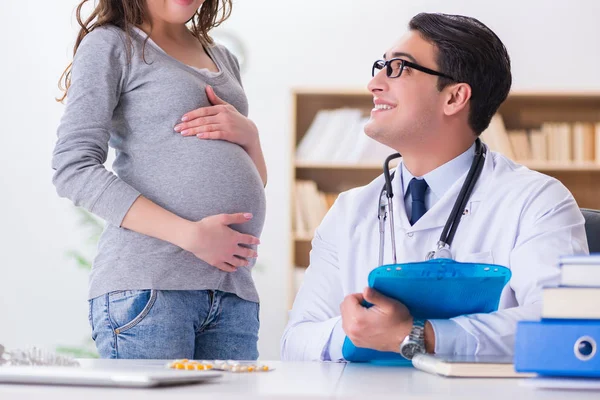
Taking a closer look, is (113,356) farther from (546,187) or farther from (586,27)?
(586,27)

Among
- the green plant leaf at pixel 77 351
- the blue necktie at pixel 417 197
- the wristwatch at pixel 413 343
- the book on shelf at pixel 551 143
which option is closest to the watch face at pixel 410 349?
the wristwatch at pixel 413 343

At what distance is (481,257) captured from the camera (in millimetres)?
1618

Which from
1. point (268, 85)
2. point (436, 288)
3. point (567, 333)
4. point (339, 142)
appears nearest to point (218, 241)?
point (436, 288)

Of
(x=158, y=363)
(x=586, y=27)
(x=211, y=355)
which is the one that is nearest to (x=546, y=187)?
(x=211, y=355)

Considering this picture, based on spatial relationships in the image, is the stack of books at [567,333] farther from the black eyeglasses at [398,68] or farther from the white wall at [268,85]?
the white wall at [268,85]

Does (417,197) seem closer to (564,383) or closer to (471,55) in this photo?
(471,55)

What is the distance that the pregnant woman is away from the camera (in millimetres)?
1661

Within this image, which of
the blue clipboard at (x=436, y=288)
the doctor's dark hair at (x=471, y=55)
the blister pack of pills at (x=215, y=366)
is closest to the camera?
the blister pack of pills at (x=215, y=366)

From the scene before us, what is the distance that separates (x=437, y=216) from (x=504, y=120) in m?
2.98

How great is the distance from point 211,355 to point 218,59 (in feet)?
2.47

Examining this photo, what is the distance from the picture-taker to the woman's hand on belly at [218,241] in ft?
5.43

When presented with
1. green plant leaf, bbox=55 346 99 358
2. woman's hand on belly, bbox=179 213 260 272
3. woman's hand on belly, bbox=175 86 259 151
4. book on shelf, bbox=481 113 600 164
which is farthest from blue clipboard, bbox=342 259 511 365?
green plant leaf, bbox=55 346 99 358

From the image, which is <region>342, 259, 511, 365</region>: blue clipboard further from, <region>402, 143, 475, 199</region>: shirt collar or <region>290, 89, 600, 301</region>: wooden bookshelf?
<region>290, 89, 600, 301</region>: wooden bookshelf

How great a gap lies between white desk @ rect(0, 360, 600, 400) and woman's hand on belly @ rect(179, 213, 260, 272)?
62 centimetres
